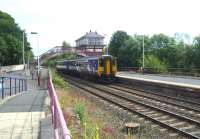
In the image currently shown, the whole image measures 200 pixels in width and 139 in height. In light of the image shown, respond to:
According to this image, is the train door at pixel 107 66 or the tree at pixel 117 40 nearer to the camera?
the train door at pixel 107 66

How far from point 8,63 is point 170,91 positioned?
68283 mm

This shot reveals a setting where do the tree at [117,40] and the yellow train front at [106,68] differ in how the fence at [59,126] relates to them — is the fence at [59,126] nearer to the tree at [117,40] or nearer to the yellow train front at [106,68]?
the yellow train front at [106,68]

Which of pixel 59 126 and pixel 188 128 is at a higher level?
pixel 59 126

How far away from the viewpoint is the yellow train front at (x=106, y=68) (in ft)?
132

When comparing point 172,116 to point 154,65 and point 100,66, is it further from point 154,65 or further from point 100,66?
point 154,65

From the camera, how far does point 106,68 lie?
132ft

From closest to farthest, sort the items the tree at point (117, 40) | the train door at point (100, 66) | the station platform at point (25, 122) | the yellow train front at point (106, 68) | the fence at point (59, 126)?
the fence at point (59, 126), the station platform at point (25, 122), the train door at point (100, 66), the yellow train front at point (106, 68), the tree at point (117, 40)

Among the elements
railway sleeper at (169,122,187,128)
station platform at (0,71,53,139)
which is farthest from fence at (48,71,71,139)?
railway sleeper at (169,122,187,128)

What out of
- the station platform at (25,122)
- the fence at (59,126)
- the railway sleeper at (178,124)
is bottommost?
the railway sleeper at (178,124)

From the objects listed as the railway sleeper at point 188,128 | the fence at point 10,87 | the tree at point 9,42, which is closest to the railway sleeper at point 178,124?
the railway sleeper at point 188,128

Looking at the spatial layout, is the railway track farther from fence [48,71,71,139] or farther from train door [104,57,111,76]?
train door [104,57,111,76]

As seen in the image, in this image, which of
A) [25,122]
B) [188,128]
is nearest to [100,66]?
[188,128]

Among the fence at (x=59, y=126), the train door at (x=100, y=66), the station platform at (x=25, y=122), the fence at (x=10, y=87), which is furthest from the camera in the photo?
the train door at (x=100, y=66)

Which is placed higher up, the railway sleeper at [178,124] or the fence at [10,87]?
the fence at [10,87]
